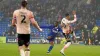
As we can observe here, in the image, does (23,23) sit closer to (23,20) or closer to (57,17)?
(23,20)

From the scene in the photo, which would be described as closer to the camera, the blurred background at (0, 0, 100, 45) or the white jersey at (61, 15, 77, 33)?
the white jersey at (61, 15, 77, 33)

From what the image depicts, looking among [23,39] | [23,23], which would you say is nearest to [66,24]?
[23,39]

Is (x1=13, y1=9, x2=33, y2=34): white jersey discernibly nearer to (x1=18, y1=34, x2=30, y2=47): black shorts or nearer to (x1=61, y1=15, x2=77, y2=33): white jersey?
(x1=18, y1=34, x2=30, y2=47): black shorts

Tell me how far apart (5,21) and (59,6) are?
31.0 feet

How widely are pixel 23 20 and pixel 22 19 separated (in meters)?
0.05

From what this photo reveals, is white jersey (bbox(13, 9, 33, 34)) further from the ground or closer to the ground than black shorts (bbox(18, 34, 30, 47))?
further from the ground

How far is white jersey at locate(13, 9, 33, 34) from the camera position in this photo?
1168 centimetres

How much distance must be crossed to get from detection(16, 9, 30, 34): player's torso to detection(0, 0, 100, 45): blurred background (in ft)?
111

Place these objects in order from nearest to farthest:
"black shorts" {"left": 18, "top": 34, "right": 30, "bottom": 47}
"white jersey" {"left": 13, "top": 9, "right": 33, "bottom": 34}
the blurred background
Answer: "white jersey" {"left": 13, "top": 9, "right": 33, "bottom": 34}
"black shorts" {"left": 18, "top": 34, "right": 30, "bottom": 47}
the blurred background

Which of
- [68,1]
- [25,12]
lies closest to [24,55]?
[25,12]

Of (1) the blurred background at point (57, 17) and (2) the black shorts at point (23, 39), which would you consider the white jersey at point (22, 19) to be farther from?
(1) the blurred background at point (57, 17)

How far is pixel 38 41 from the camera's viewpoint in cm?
4747

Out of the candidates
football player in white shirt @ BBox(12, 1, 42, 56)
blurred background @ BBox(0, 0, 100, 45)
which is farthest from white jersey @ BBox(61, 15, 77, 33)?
blurred background @ BBox(0, 0, 100, 45)

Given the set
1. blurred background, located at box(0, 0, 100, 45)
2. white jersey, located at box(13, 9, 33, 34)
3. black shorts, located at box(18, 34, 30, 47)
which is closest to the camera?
white jersey, located at box(13, 9, 33, 34)
